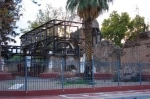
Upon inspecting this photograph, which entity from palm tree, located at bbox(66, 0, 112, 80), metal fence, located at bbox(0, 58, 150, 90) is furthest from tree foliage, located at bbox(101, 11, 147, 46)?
palm tree, located at bbox(66, 0, 112, 80)

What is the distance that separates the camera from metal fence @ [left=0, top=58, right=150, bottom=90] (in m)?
16.9

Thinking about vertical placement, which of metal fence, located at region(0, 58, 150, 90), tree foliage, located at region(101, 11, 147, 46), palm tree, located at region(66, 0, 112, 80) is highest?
tree foliage, located at region(101, 11, 147, 46)

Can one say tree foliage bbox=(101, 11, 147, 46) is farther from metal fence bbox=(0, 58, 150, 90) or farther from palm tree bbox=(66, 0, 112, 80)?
palm tree bbox=(66, 0, 112, 80)

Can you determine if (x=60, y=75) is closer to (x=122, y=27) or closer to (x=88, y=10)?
(x=88, y=10)

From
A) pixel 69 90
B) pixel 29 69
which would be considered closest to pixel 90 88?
pixel 69 90

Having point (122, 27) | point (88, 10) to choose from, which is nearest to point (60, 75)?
point (88, 10)

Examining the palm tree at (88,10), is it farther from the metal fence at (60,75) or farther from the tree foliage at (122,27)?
the tree foliage at (122,27)

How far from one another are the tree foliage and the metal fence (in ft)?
120

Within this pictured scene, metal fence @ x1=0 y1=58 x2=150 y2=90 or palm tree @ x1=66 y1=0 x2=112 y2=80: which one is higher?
palm tree @ x1=66 y1=0 x2=112 y2=80

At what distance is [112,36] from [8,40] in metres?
25.6

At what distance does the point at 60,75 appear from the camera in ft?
58.9

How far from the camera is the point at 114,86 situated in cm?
1956

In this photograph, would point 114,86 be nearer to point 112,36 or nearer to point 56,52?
point 56,52

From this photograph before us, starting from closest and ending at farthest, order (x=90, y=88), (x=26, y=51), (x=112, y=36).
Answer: (x=90, y=88) → (x=26, y=51) → (x=112, y=36)
